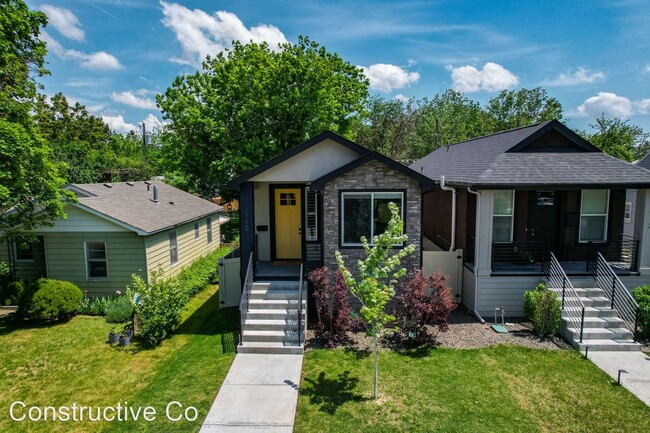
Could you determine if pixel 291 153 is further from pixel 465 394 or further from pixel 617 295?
pixel 617 295

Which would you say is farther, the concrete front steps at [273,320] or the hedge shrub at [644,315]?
the hedge shrub at [644,315]

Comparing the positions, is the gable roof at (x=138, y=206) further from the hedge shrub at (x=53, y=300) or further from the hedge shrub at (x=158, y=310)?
the hedge shrub at (x=158, y=310)

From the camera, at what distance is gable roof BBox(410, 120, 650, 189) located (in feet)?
35.7

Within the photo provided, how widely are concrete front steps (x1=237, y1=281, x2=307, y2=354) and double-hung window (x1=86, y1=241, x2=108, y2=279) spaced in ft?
19.4

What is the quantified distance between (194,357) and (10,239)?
936 cm

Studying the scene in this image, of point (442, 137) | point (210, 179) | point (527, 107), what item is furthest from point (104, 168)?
point (527, 107)

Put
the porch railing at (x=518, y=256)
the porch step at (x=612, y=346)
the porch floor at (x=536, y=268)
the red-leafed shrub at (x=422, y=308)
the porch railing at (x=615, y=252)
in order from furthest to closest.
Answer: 1. the porch railing at (x=615, y=252)
2. the porch railing at (x=518, y=256)
3. the porch floor at (x=536, y=268)
4. the red-leafed shrub at (x=422, y=308)
5. the porch step at (x=612, y=346)

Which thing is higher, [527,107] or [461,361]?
[527,107]

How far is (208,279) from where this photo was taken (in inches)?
617

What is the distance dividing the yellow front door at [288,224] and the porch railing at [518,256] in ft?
21.2

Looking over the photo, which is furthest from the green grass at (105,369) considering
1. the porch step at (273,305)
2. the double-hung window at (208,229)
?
the double-hung window at (208,229)

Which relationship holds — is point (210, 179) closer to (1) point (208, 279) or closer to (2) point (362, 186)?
(1) point (208, 279)

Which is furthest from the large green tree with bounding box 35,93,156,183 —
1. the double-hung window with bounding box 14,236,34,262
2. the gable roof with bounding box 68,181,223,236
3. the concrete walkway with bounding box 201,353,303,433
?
the concrete walkway with bounding box 201,353,303,433

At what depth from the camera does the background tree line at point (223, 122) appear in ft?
36.3
